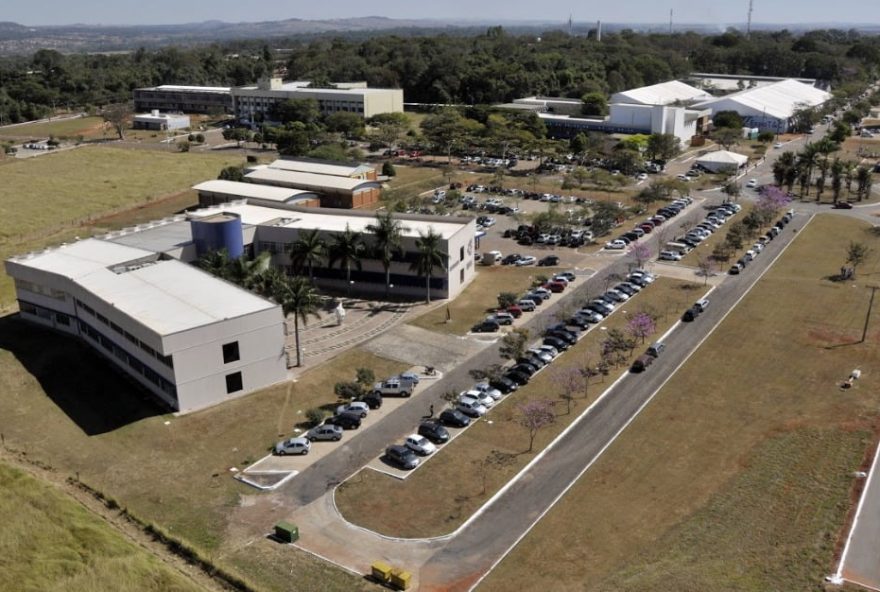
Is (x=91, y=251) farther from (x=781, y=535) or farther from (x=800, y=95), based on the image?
(x=800, y=95)

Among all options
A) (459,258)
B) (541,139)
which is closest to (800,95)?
(541,139)

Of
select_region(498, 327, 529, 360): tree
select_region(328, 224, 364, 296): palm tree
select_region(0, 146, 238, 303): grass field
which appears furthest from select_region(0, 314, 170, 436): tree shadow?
select_region(498, 327, 529, 360): tree

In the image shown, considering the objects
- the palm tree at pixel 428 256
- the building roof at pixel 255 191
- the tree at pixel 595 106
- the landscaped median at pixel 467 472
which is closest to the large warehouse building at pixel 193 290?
the palm tree at pixel 428 256

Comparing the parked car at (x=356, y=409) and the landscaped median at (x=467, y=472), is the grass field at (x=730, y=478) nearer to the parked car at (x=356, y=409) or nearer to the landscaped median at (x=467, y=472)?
the landscaped median at (x=467, y=472)

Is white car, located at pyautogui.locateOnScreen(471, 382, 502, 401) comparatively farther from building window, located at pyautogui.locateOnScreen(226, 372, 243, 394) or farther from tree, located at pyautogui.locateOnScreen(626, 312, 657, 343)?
building window, located at pyautogui.locateOnScreen(226, 372, 243, 394)

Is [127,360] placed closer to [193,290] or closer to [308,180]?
[193,290]

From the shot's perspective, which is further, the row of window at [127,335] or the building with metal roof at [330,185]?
the building with metal roof at [330,185]
